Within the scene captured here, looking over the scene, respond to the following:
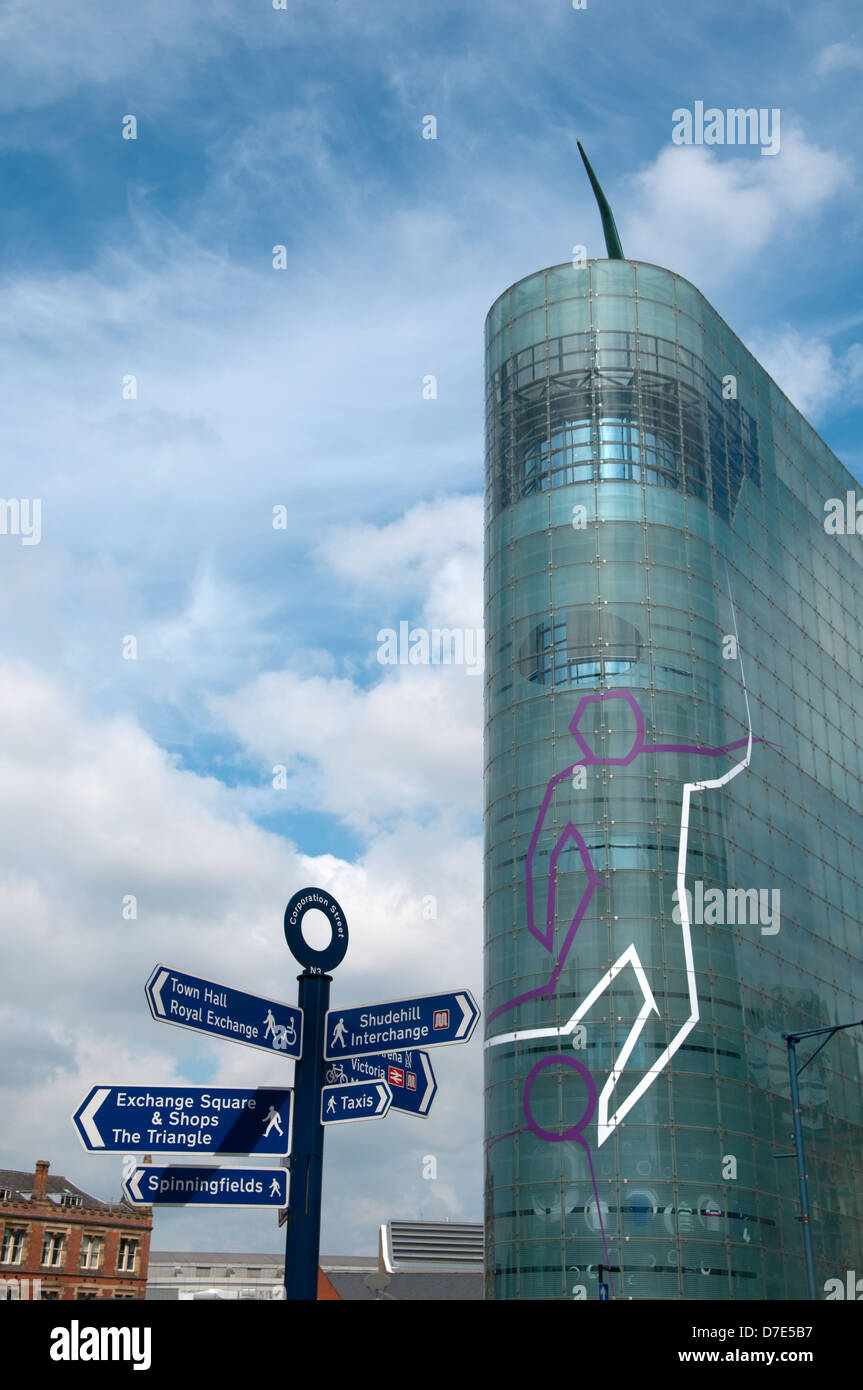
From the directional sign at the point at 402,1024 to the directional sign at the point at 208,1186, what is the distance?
1.28 m

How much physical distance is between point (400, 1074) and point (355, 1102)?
0.66 m

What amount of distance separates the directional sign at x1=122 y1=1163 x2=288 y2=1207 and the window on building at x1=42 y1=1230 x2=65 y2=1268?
79.9 meters

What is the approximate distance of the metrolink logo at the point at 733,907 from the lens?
53.6m

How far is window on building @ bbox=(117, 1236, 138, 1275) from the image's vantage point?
8569 cm

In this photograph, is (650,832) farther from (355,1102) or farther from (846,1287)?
(355,1102)

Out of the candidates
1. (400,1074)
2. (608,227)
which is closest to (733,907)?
(608,227)

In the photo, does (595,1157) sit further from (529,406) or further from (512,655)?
(529,406)

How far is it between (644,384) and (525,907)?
25168 millimetres

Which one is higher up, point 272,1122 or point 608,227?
point 608,227

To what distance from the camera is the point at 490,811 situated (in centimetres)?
5884
